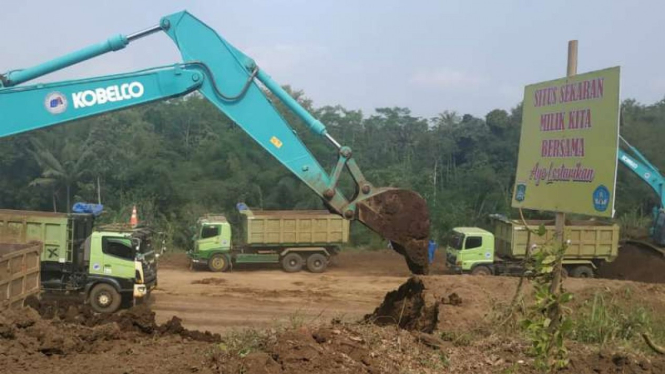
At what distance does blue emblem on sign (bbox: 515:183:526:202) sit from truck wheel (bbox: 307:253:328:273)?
17.0m

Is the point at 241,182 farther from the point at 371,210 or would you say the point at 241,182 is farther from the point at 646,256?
the point at 371,210

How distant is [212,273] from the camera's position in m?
21.0

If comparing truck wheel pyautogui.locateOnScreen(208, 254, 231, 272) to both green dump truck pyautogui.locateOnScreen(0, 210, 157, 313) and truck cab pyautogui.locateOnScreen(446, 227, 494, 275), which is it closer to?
green dump truck pyautogui.locateOnScreen(0, 210, 157, 313)

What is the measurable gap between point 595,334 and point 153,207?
88.0ft

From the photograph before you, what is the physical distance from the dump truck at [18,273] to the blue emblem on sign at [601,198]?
8.67 meters

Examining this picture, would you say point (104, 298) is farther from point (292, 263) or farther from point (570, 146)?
point (570, 146)

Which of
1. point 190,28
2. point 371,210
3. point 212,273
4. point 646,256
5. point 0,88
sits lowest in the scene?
point 212,273

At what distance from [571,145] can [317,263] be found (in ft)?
58.0

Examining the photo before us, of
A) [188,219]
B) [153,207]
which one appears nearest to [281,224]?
[188,219]

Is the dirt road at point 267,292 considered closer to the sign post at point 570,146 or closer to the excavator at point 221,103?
the excavator at point 221,103

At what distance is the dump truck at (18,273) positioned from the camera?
10023 mm

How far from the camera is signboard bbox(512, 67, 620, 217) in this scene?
13.7ft

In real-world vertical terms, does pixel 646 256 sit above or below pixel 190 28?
below

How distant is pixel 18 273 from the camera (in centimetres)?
1052
